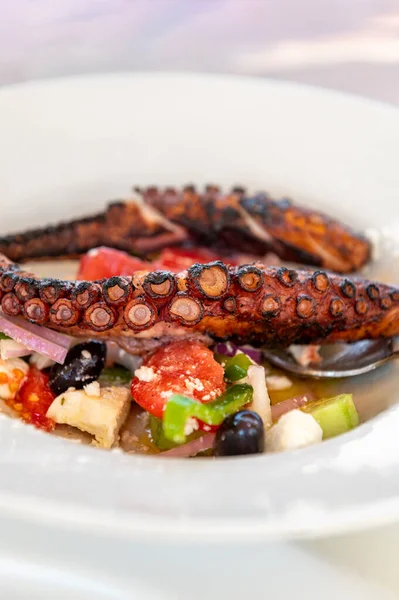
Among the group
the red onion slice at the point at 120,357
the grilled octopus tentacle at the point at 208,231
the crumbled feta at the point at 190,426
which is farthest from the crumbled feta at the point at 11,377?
the grilled octopus tentacle at the point at 208,231

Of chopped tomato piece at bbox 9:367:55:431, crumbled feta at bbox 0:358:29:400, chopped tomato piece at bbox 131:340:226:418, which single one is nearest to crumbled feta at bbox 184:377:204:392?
chopped tomato piece at bbox 131:340:226:418

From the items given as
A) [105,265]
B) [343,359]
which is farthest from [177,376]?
[105,265]

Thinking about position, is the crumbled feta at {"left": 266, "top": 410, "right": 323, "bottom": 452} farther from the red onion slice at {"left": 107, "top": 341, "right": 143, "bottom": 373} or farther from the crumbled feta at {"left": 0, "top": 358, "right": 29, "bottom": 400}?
the crumbled feta at {"left": 0, "top": 358, "right": 29, "bottom": 400}

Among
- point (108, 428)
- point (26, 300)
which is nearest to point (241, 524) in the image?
point (108, 428)

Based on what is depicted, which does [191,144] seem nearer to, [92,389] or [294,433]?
[92,389]

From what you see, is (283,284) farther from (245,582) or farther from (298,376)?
(245,582)
